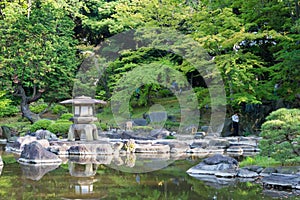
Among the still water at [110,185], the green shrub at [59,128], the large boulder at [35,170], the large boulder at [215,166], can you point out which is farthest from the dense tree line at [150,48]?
the large boulder at [35,170]

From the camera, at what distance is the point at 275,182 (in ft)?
27.4

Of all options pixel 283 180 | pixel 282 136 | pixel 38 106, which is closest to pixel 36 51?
pixel 38 106

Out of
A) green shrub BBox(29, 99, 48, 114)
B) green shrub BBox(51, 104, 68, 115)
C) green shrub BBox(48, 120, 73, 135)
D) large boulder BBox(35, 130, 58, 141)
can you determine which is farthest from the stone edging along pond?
green shrub BBox(29, 99, 48, 114)

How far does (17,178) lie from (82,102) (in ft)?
22.9

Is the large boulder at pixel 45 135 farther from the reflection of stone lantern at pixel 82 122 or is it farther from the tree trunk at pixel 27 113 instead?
the tree trunk at pixel 27 113

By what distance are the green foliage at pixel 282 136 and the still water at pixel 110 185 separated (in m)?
0.86

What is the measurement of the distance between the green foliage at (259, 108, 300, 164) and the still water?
2.83ft

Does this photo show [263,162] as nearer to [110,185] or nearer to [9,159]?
[110,185]

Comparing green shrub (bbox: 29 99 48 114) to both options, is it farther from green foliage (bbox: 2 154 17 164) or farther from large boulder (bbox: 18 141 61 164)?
large boulder (bbox: 18 141 61 164)

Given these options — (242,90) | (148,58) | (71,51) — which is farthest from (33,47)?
(242,90)

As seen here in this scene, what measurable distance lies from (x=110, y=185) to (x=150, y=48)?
13812 millimetres

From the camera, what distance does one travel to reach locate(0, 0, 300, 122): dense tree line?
55.6 ft

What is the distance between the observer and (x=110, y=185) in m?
8.36

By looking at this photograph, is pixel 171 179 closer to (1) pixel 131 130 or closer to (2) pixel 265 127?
(2) pixel 265 127
